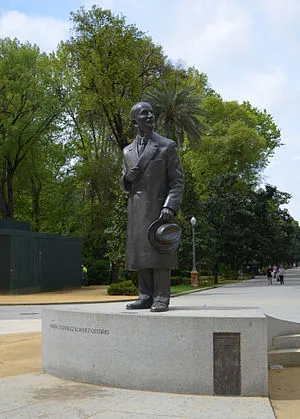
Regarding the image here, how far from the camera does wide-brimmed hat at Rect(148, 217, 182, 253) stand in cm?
746

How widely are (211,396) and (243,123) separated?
51.5 metres

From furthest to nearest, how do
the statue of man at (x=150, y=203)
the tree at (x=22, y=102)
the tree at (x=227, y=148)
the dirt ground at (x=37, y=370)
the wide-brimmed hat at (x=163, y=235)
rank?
the tree at (x=227, y=148), the tree at (x=22, y=102), the statue of man at (x=150, y=203), the wide-brimmed hat at (x=163, y=235), the dirt ground at (x=37, y=370)

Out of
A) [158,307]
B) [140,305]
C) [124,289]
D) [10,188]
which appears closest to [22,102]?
[10,188]

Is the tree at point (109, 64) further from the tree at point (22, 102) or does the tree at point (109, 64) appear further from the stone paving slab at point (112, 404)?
the stone paving slab at point (112, 404)

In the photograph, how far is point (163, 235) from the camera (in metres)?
7.45

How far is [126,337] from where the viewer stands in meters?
6.79

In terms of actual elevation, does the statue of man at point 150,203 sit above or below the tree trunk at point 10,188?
below

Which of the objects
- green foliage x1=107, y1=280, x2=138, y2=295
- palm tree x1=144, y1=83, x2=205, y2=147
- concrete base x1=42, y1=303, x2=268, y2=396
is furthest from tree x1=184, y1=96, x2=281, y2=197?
concrete base x1=42, y1=303, x2=268, y2=396

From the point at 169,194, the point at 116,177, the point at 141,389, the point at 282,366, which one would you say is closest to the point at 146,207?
the point at 169,194

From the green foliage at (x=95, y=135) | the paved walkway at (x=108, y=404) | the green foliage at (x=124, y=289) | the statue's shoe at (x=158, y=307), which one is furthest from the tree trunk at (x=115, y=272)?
the paved walkway at (x=108, y=404)

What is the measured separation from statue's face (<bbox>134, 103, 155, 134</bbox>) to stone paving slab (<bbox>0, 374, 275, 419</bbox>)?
11.7 feet

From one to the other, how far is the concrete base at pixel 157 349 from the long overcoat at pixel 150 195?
788 mm

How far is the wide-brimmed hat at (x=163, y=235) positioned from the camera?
746 centimetres

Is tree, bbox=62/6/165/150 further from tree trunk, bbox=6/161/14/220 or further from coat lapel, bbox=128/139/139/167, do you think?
coat lapel, bbox=128/139/139/167
